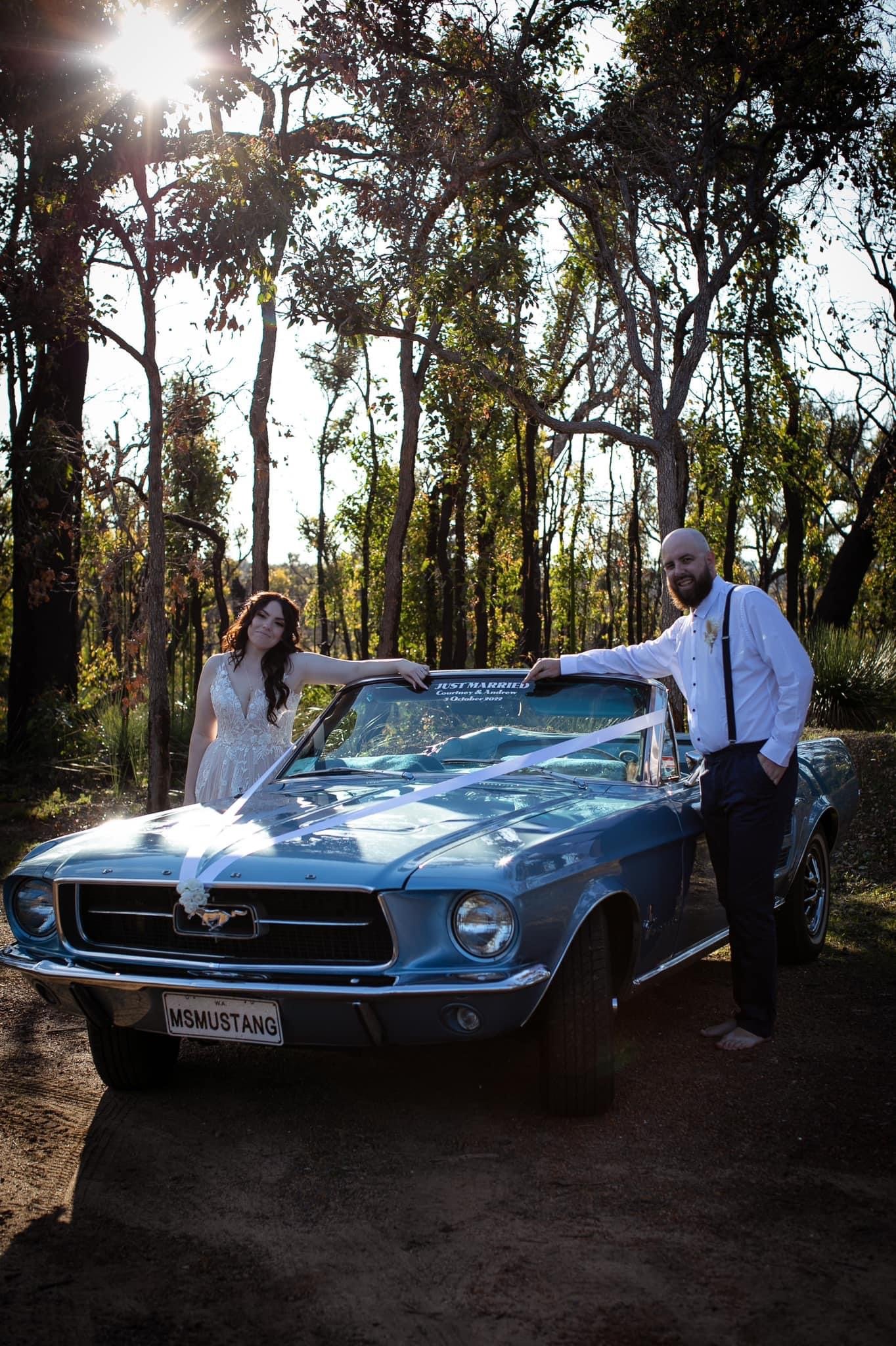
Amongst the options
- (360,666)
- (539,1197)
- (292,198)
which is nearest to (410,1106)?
(539,1197)

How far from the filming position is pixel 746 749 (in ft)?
15.9

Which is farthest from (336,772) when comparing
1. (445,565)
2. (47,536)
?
(445,565)

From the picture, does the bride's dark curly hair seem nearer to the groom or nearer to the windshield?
the windshield

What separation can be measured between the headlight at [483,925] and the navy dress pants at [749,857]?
147 cm

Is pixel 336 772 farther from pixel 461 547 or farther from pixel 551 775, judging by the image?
pixel 461 547

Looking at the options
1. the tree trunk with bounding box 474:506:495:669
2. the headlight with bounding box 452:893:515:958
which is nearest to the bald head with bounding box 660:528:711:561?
the headlight with bounding box 452:893:515:958

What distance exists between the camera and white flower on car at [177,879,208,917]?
12.6 feet

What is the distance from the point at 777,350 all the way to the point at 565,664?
37.1ft

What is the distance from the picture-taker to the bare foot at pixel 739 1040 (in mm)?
4824

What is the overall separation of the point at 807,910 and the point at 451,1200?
3.50m

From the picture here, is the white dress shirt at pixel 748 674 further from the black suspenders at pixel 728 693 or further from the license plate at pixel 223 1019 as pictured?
the license plate at pixel 223 1019

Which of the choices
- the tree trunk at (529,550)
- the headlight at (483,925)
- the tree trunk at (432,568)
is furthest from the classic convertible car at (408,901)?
the tree trunk at (432,568)

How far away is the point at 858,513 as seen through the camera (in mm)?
20734

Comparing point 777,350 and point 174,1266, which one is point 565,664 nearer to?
point 174,1266
